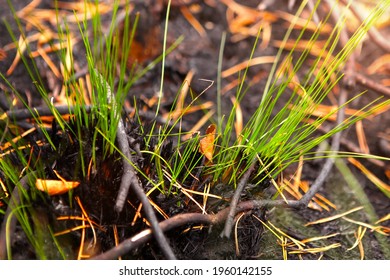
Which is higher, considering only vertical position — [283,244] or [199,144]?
[199,144]

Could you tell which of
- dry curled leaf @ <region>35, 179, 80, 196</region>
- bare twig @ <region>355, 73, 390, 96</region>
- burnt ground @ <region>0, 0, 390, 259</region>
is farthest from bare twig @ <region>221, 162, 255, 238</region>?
bare twig @ <region>355, 73, 390, 96</region>

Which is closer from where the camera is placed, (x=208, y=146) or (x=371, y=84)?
(x=208, y=146)

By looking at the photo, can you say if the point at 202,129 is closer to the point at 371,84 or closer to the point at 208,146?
the point at 208,146

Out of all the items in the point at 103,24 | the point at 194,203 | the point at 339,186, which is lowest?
the point at 339,186

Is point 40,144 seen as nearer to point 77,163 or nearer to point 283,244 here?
point 77,163

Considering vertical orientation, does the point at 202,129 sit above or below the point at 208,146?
below

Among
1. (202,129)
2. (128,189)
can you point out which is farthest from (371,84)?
(128,189)
